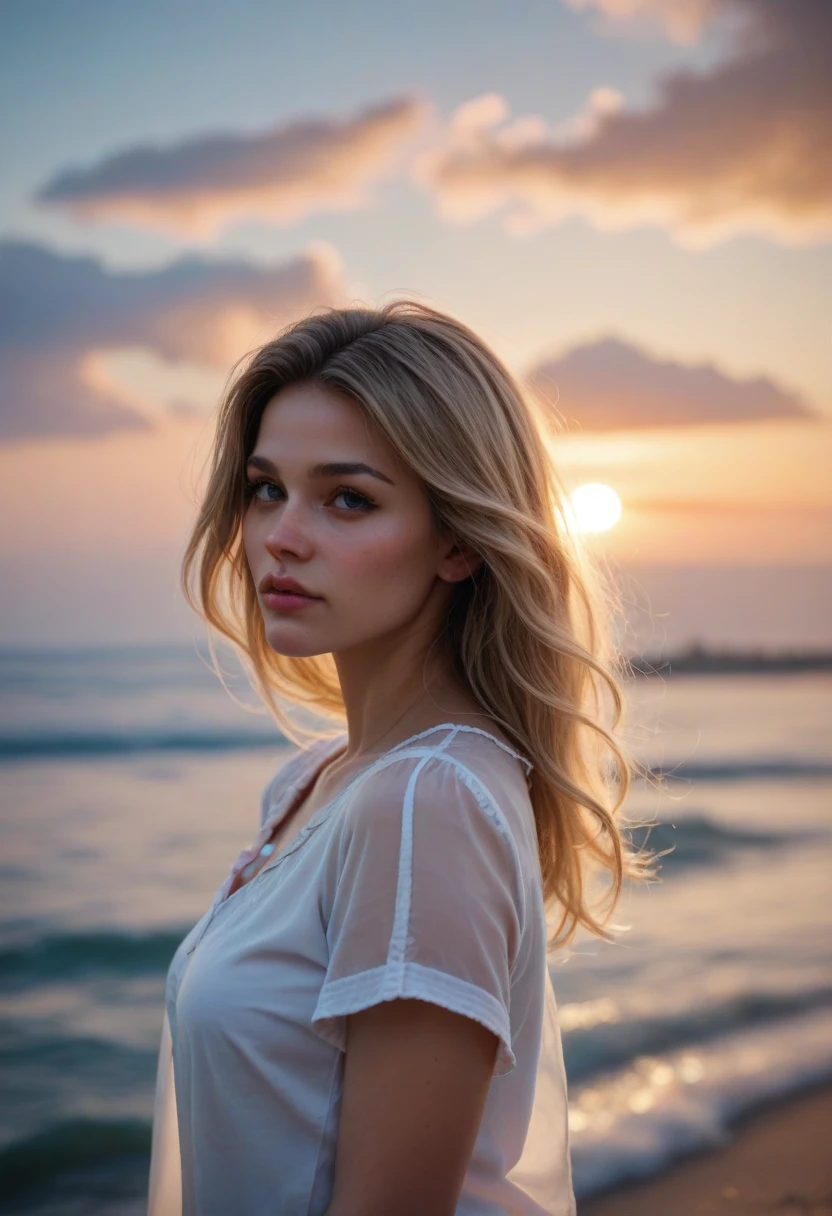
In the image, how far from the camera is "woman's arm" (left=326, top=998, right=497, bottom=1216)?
4.59 feet

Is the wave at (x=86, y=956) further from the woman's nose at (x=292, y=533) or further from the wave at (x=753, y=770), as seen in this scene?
the wave at (x=753, y=770)

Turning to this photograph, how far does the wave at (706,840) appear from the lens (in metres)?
9.92

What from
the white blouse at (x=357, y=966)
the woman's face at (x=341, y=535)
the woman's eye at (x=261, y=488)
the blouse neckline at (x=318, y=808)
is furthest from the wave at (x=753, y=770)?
the white blouse at (x=357, y=966)

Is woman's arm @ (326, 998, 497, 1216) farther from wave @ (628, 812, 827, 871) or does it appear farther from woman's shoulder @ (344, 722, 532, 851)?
wave @ (628, 812, 827, 871)

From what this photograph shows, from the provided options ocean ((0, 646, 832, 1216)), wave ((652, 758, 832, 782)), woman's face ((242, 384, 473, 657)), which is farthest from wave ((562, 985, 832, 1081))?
wave ((652, 758, 832, 782))

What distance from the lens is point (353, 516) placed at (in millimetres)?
1943

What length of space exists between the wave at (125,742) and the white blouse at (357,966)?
14.0 m

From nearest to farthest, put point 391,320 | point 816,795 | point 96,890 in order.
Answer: point 391,320 → point 96,890 → point 816,795

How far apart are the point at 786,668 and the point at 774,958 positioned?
23.0 meters

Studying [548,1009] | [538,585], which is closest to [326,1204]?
[548,1009]

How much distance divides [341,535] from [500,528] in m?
0.31

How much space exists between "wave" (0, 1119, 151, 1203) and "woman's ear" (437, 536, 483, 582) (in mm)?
3944

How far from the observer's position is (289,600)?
1948mm

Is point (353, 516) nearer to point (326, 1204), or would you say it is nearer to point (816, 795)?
point (326, 1204)
